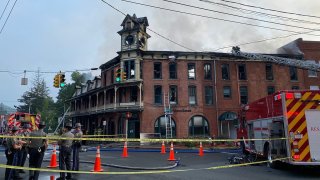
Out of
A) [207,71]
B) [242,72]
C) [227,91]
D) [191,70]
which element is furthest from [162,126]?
[242,72]

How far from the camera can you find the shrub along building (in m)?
34.4

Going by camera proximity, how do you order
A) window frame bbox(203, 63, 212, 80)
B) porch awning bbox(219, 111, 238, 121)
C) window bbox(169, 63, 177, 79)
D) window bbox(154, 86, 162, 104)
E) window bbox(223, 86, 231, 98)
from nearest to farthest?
1. porch awning bbox(219, 111, 238, 121)
2. window bbox(154, 86, 162, 104)
3. window bbox(169, 63, 177, 79)
4. window bbox(223, 86, 231, 98)
5. window frame bbox(203, 63, 212, 80)

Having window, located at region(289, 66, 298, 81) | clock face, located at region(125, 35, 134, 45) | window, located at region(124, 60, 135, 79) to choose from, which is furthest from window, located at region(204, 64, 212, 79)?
window, located at region(289, 66, 298, 81)

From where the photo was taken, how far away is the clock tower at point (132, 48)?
115 ft

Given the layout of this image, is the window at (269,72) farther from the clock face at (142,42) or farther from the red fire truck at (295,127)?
the red fire truck at (295,127)

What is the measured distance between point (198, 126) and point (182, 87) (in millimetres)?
4875

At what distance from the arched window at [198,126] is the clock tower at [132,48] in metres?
7.97

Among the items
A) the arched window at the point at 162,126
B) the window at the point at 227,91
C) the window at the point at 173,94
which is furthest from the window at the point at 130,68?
the window at the point at 227,91

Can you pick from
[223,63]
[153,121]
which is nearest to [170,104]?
[153,121]

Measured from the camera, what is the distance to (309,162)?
10305 millimetres

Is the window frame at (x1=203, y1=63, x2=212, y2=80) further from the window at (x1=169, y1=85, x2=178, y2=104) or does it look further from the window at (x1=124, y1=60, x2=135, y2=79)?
the window at (x1=124, y1=60, x2=135, y2=79)

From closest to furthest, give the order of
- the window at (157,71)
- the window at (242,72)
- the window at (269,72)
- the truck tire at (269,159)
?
1. the truck tire at (269,159)
2. the window at (157,71)
3. the window at (242,72)
4. the window at (269,72)

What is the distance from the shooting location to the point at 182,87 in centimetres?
3512

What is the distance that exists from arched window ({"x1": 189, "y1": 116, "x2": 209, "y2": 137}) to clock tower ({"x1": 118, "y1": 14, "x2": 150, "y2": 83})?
7974 millimetres
